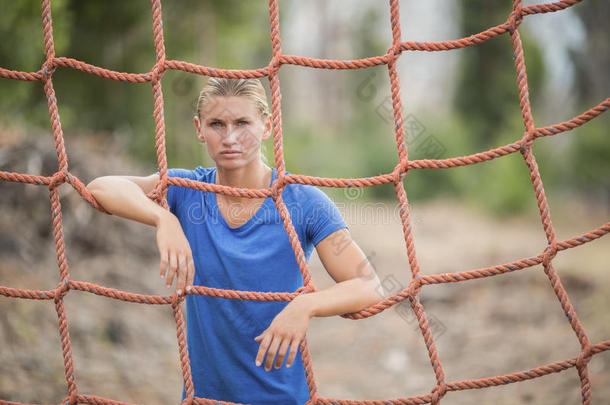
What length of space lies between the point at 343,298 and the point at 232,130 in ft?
1.54

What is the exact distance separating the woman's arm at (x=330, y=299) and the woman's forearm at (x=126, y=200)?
0.36 metres

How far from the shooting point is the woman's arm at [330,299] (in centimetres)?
103

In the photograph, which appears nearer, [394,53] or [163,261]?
[163,261]

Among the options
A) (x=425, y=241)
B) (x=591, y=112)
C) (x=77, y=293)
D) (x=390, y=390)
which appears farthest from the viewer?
(x=425, y=241)

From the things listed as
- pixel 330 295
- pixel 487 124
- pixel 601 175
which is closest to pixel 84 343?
pixel 330 295

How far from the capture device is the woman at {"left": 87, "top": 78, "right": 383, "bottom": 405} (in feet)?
3.80

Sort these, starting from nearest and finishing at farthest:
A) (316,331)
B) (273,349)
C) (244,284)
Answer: (273,349) → (244,284) → (316,331)

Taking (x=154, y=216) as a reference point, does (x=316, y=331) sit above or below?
below

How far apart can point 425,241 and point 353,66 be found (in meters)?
5.03

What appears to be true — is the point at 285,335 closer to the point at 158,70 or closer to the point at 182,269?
the point at 182,269

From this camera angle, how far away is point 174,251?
3.58 feet

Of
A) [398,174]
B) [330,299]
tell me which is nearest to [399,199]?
[398,174]

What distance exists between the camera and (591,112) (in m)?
1.20

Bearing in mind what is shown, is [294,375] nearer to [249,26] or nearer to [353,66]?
[353,66]
